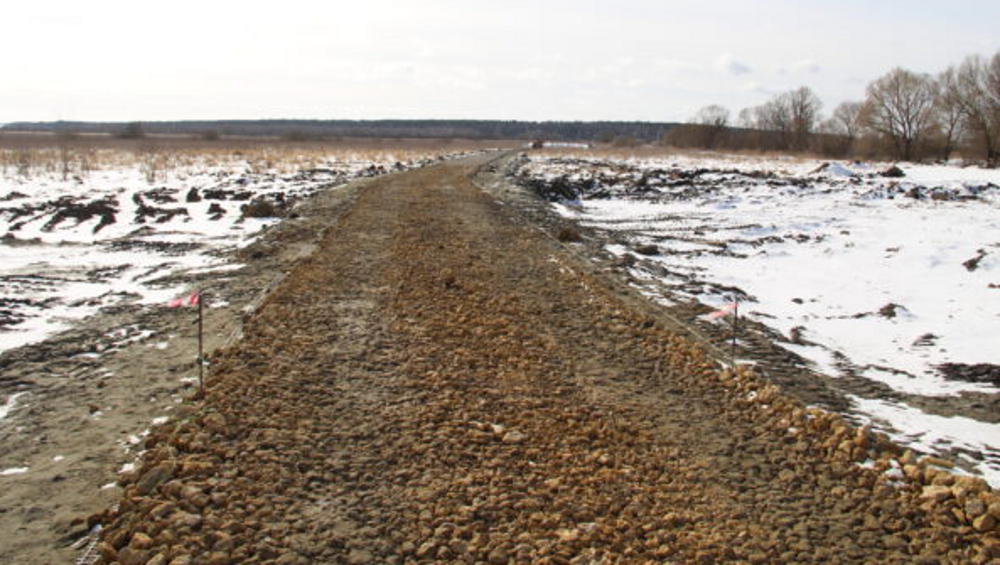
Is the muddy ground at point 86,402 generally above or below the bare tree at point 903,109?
below

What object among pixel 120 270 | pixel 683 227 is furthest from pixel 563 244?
pixel 120 270

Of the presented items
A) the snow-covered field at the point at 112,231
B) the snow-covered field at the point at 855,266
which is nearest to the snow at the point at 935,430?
the snow-covered field at the point at 855,266

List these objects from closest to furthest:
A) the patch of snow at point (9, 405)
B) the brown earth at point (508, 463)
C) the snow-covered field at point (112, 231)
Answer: the brown earth at point (508, 463), the patch of snow at point (9, 405), the snow-covered field at point (112, 231)

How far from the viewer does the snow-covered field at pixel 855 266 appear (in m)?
7.40

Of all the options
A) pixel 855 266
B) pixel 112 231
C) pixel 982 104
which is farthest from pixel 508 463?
pixel 982 104

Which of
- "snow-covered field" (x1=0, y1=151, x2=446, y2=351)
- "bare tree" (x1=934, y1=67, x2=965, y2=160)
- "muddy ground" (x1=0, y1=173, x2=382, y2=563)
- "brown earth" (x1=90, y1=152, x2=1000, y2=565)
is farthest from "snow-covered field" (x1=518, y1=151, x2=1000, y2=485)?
"bare tree" (x1=934, y1=67, x2=965, y2=160)

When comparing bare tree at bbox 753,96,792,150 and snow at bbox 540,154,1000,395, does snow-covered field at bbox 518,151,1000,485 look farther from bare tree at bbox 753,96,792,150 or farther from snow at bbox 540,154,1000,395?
bare tree at bbox 753,96,792,150

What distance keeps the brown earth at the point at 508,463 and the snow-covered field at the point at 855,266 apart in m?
1.13

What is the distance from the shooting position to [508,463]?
4793 mm

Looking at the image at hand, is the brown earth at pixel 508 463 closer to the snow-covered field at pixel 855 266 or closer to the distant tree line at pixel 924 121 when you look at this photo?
the snow-covered field at pixel 855 266

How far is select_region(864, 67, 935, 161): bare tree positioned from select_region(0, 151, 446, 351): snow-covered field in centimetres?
5126

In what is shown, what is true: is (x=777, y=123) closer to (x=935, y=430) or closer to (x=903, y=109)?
(x=903, y=109)

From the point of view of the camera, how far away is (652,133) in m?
198

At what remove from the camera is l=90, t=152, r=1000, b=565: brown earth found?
394cm
